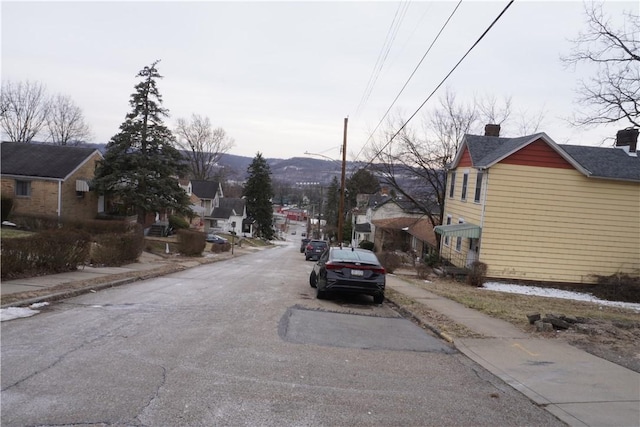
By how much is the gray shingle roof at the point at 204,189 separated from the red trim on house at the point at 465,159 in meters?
50.4

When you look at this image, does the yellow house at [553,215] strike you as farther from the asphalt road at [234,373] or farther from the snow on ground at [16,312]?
the snow on ground at [16,312]

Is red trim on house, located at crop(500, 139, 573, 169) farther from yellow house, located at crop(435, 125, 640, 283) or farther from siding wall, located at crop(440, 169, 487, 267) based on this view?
siding wall, located at crop(440, 169, 487, 267)

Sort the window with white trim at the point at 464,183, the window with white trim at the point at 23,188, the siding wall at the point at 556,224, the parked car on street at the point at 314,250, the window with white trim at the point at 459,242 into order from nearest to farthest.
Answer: the siding wall at the point at 556,224, the window with white trim at the point at 464,183, the window with white trim at the point at 459,242, the window with white trim at the point at 23,188, the parked car on street at the point at 314,250

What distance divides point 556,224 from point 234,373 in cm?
2148

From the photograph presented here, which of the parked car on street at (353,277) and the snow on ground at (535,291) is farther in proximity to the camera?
the snow on ground at (535,291)

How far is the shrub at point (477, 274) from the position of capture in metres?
21.4

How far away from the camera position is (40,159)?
3247 centimetres

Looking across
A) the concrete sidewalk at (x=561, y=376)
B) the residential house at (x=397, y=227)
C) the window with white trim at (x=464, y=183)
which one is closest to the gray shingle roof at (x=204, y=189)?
the residential house at (x=397, y=227)

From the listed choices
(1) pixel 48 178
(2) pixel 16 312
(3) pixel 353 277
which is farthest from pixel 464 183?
(1) pixel 48 178

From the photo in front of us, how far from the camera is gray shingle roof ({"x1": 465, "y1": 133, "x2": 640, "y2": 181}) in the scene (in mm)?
22281

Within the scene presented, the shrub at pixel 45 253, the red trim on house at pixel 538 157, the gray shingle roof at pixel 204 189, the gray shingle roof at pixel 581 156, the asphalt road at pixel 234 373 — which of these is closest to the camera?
the asphalt road at pixel 234 373

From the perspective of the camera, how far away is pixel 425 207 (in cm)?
3500

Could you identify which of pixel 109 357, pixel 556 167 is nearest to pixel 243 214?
pixel 556 167

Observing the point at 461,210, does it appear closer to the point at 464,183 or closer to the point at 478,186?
the point at 464,183
